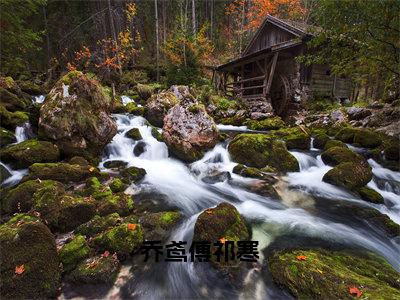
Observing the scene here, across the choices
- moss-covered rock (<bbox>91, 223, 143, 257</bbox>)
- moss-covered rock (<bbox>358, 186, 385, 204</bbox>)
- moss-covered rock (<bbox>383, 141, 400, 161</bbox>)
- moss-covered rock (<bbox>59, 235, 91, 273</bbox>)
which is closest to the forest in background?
moss-covered rock (<bbox>383, 141, 400, 161</bbox>)

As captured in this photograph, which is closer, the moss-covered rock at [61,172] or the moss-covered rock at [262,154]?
the moss-covered rock at [61,172]

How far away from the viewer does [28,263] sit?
3.30 meters

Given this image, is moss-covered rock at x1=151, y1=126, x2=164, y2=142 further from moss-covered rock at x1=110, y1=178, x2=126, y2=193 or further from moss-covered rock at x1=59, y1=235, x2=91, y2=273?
moss-covered rock at x1=59, y1=235, x2=91, y2=273

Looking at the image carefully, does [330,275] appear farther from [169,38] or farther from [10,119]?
[169,38]

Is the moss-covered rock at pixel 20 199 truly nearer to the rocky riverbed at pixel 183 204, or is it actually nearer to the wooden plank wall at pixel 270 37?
the rocky riverbed at pixel 183 204

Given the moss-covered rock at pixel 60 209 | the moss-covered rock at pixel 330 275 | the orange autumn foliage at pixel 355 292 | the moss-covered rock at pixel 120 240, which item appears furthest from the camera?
the moss-covered rock at pixel 60 209

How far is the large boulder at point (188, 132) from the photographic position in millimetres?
9273

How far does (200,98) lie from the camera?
1666cm

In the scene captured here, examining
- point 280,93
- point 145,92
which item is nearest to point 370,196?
point 280,93

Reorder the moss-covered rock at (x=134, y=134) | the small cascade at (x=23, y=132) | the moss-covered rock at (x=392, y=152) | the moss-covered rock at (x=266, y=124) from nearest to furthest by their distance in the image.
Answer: the small cascade at (x=23, y=132) < the moss-covered rock at (x=392, y=152) < the moss-covered rock at (x=134, y=134) < the moss-covered rock at (x=266, y=124)

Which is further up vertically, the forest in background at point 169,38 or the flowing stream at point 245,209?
the forest in background at point 169,38

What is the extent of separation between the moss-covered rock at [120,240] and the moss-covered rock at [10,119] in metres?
A: 6.91

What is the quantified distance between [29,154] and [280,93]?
15.6 meters

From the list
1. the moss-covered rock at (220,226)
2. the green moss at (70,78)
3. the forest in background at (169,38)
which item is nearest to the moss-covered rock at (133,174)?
the moss-covered rock at (220,226)
